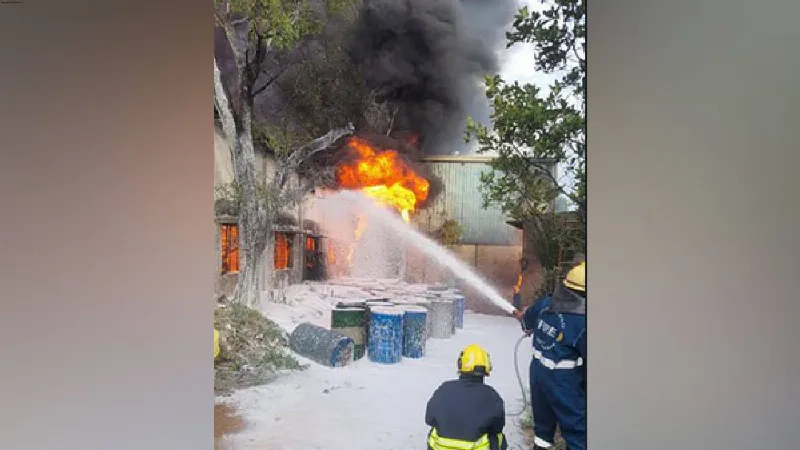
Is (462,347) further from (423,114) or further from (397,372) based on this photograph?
(423,114)

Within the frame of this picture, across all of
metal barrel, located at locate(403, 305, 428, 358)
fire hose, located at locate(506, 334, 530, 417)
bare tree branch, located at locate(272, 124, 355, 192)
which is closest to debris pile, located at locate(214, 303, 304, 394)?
metal barrel, located at locate(403, 305, 428, 358)

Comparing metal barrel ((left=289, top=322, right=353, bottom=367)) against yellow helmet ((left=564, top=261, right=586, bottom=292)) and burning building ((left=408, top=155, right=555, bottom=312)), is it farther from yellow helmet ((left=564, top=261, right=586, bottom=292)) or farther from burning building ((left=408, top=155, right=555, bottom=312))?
yellow helmet ((left=564, top=261, right=586, bottom=292))

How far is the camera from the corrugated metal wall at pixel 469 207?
2262mm

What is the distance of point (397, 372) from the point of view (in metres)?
2.31

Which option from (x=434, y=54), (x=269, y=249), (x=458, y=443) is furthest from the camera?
(x=269, y=249)

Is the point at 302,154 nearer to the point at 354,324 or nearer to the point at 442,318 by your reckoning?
the point at 354,324

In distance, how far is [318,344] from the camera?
2316 millimetres

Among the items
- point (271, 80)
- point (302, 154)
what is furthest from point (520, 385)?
point (271, 80)

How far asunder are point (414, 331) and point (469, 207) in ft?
2.02

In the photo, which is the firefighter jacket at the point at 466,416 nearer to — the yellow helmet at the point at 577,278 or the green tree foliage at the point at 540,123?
the yellow helmet at the point at 577,278
